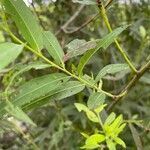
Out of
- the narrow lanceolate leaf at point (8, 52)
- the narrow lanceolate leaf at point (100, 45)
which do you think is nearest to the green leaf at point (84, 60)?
the narrow lanceolate leaf at point (100, 45)

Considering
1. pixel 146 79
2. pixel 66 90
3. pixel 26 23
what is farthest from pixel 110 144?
pixel 146 79

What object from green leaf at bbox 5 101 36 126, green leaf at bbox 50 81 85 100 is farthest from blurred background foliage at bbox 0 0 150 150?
green leaf at bbox 5 101 36 126

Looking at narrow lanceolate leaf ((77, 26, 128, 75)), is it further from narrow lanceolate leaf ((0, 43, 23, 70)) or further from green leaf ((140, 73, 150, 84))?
green leaf ((140, 73, 150, 84))

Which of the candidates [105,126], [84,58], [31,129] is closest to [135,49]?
[31,129]

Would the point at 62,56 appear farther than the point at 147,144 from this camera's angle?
No

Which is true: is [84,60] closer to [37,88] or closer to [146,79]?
[37,88]

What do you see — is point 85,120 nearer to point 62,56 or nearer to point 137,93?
point 137,93
